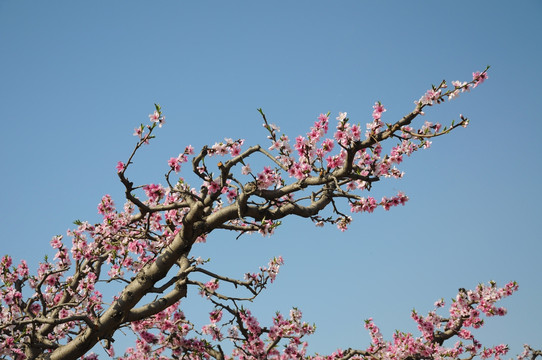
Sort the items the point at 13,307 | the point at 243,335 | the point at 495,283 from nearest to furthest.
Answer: the point at 243,335 < the point at 13,307 < the point at 495,283

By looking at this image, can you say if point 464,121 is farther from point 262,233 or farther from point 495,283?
point 495,283

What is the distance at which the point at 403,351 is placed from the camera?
36.2 feet

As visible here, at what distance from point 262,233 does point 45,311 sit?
13.7 feet

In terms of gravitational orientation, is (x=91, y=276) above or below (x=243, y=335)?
above

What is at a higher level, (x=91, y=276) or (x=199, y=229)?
(x=91, y=276)

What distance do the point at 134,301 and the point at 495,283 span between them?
9296mm

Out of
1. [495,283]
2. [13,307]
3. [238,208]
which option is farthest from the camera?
[495,283]

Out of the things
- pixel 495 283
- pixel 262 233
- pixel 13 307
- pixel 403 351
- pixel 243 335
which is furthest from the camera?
pixel 495 283

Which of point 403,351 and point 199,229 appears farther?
point 403,351

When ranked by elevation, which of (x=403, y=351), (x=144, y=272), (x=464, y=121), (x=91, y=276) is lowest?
(x=403, y=351)

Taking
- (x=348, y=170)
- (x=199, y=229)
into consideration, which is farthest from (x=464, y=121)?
(x=199, y=229)

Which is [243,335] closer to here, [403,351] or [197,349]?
[197,349]

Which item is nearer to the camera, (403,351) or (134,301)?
(134,301)

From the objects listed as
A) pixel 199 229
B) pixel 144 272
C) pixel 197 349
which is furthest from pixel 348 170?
pixel 197 349
